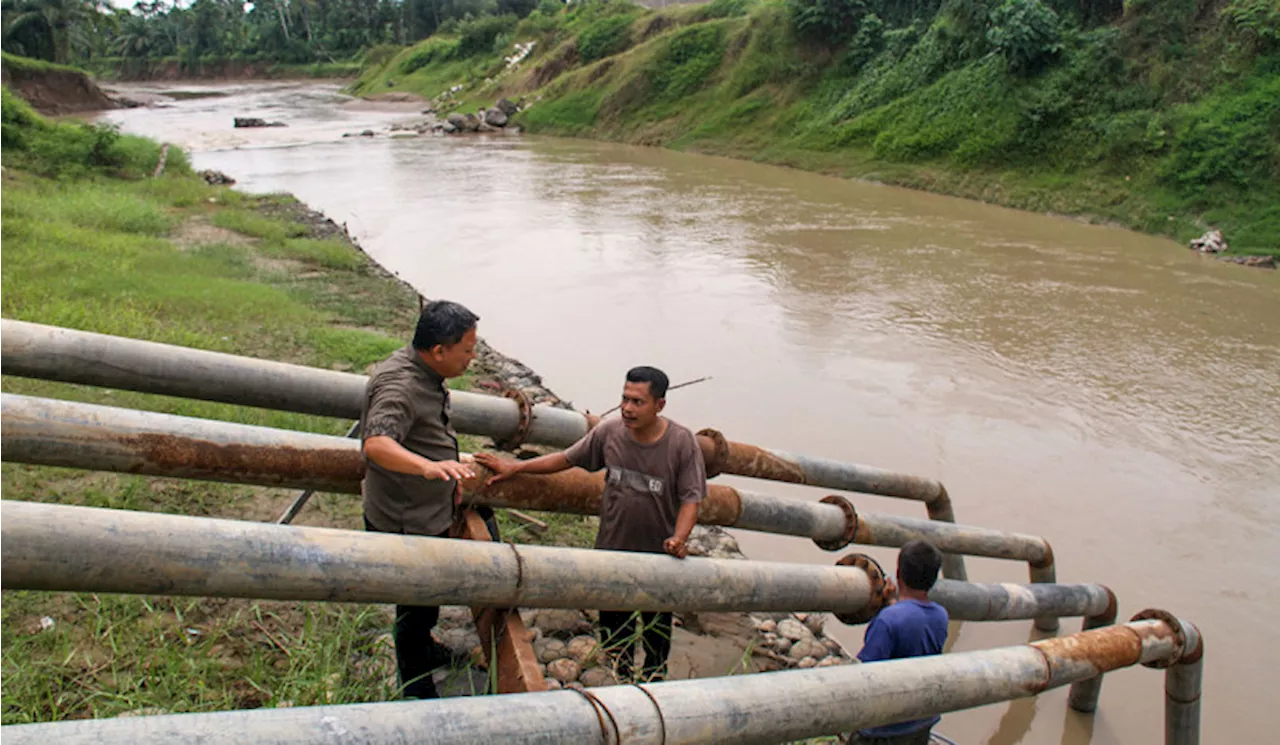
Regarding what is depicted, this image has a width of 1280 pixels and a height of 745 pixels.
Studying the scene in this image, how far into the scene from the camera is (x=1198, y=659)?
14.1ft

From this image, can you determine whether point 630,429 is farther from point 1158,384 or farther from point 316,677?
point 1158,384

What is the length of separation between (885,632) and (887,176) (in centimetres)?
2147

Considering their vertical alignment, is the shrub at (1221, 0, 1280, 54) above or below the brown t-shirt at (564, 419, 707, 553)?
above

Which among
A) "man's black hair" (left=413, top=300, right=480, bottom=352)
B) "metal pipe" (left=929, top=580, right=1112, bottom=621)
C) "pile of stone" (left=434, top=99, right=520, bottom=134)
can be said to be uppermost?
"pile of stone" (left=434, top=99, right=520, bottom=134)

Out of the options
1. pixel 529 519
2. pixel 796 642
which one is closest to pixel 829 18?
pixel 529 519

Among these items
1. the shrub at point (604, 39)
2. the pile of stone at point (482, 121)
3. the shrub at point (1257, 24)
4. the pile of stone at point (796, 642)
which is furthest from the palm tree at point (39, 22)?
the pile of stone at point (796, 642)

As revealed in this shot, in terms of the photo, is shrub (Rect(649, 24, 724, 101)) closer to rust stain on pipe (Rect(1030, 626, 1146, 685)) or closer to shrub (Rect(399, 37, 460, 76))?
shrub (Rect(399, 37, 460, 76))

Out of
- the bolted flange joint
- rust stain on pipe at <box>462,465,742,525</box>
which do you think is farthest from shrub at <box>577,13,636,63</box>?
the bolted flange joint

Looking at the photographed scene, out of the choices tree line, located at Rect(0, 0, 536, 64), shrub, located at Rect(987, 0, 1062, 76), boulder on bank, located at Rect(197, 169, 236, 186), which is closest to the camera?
shrub, located at Rect(987, 0, 1062, 76)

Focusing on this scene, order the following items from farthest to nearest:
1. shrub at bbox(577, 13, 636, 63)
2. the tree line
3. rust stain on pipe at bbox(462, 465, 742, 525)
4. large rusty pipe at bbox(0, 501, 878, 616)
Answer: the tree line, shrub at bbox(577, 13, 636, 63), rust stain on pipe at bbox(462, 465, 742, 525), large rusty pipe at bbox(0, 501, 878, 616)

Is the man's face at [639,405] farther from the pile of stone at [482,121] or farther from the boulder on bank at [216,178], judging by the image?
the pile of stone at [482,121]

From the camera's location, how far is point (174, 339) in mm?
7172

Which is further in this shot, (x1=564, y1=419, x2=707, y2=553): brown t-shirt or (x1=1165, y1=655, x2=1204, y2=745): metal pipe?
(x1=1165, y1=655, x2=1204, y2=745): metal pipe

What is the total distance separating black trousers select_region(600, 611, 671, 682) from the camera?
12.3 feet
